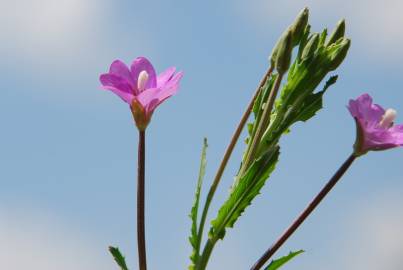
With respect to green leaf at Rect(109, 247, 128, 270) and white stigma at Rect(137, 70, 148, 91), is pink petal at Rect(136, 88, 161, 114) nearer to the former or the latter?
white stigma at Rect(137, 70, 148, 91)

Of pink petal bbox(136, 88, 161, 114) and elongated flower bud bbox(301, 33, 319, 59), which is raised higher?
elongated flower bud bbox(301, 33, 319, 59)

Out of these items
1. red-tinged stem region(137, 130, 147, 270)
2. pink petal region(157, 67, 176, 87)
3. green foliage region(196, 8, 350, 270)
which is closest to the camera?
red-tinged stem region(137, 130, 147, 270)

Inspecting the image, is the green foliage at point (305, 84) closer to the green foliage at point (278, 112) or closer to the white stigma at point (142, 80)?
the green foliage at point (278, 112)

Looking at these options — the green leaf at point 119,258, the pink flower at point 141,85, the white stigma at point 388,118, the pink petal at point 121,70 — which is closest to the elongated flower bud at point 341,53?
the white stigma at point 388,118

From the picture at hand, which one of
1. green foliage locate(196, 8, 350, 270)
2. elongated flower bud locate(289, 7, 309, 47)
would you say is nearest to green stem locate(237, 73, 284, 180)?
green foliage locate(196, 8, 350, 270)

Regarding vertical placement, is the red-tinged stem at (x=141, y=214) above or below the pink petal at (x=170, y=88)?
below

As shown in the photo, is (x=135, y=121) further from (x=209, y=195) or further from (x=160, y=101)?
(x=209, y=195)

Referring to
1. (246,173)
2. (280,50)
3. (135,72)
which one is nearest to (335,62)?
(280,50)

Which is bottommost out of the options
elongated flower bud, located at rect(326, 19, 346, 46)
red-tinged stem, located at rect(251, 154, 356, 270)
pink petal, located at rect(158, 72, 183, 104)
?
red-tinged stem, located at rect(251, 154, 356, 270)
